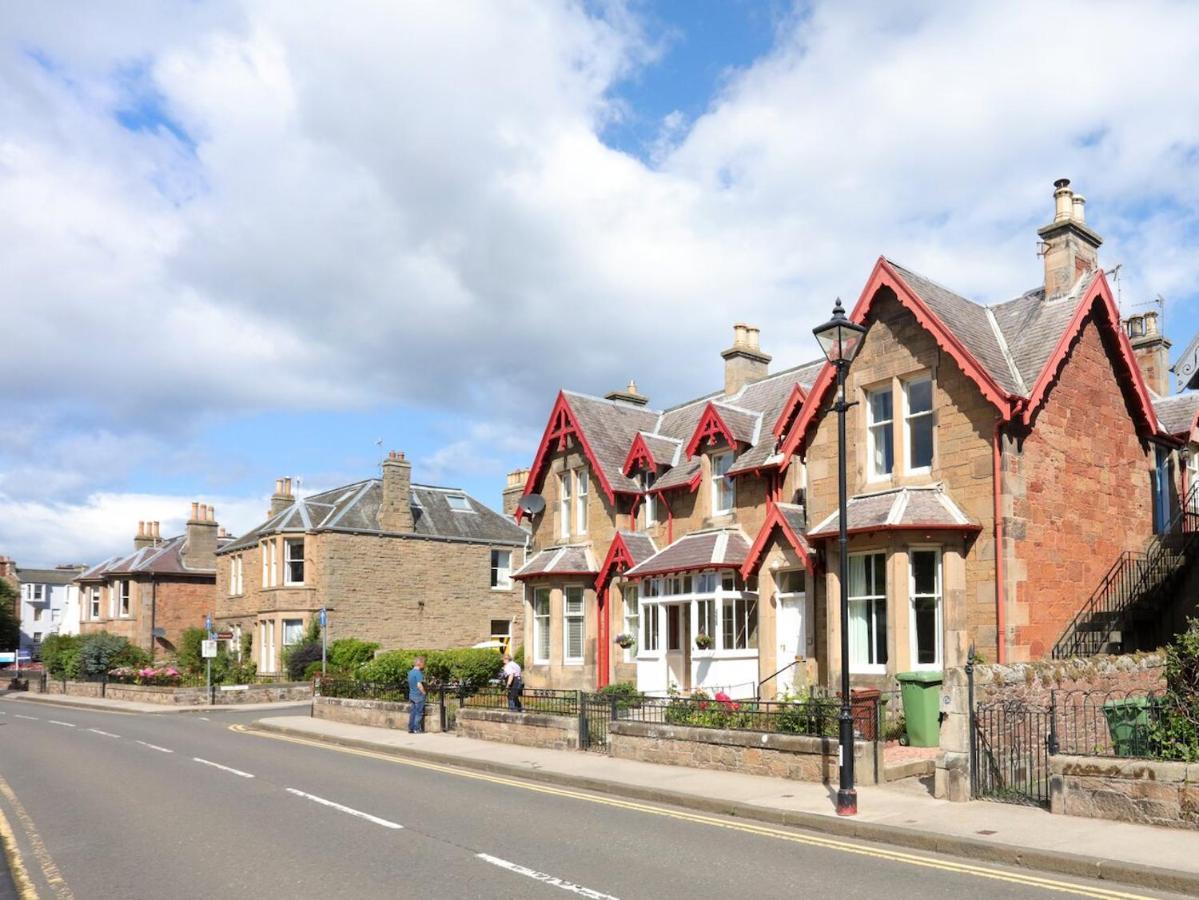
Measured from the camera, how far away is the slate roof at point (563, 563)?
101 ft

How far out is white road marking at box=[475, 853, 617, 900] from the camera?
28.4ft

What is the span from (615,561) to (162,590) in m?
36.8

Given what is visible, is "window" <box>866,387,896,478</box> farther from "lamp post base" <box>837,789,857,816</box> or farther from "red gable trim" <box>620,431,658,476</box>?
"lamp post base" <box>837,789,857,816</box>

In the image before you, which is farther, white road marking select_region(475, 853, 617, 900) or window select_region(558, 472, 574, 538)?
window select_region(558, 472, 574, 538)

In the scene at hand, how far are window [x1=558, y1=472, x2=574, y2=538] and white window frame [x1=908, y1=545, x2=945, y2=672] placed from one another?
14663 mm

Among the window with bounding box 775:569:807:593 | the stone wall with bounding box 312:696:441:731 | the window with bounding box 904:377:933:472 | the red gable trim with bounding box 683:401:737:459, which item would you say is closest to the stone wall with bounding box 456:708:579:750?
the stone wall with bounding box 312:696:441:731

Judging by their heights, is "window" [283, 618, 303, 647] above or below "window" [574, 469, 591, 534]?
below

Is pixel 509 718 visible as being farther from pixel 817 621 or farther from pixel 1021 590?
pixel 1021 590

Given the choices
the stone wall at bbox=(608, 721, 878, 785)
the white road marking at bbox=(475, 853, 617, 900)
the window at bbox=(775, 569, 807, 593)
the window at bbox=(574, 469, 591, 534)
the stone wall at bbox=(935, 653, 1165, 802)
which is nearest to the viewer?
the white road marking at bbox=(475, 853, 617, 900)

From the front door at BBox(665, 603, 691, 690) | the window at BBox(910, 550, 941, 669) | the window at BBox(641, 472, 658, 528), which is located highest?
the window at BBox(641, 472, 658, 528)

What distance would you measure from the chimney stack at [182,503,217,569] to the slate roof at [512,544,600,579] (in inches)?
1292

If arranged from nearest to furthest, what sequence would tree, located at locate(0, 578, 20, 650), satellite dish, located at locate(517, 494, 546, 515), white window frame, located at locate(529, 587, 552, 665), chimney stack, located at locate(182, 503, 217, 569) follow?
1. white window frame, located at locate(529, 587, 552, 665)
2. satellite dish, located at locate(517, 494, 546, 515)
3. chimney stack, located at locate(182, 503, 217, 569)
4. tree, located at locate(0, 578, 20, 650)

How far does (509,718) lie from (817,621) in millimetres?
6724

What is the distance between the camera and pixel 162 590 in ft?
188
